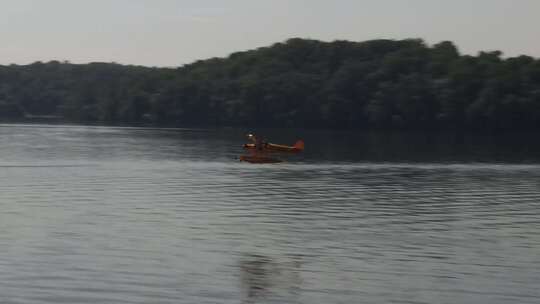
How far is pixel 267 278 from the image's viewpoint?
3341 cm

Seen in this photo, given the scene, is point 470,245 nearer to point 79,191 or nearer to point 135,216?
point 135,216

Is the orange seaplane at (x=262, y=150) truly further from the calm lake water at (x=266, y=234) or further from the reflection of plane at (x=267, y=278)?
the reflection of plane at (x=267, y=278)

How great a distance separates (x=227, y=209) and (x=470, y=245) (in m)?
16.4

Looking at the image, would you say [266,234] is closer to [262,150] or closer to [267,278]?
[267,278]

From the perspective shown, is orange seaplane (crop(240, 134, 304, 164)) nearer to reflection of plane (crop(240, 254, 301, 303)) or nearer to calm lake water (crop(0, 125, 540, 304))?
calm lake water (crop(0, 125, 540, 304))

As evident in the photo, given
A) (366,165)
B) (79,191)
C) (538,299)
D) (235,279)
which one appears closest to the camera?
(538,299)

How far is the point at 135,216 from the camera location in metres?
49.6

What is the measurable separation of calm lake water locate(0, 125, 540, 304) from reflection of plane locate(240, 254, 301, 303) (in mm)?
49

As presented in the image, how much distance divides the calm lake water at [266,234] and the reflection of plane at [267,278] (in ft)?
0.16

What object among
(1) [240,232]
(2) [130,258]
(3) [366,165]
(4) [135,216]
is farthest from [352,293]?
(3) [366,165]

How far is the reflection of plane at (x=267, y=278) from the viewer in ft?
102

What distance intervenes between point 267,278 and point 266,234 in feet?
32.0

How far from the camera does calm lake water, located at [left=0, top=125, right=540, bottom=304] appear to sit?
31.6 metres

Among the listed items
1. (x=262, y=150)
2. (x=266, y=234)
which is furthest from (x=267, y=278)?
(x=262, y=150)
